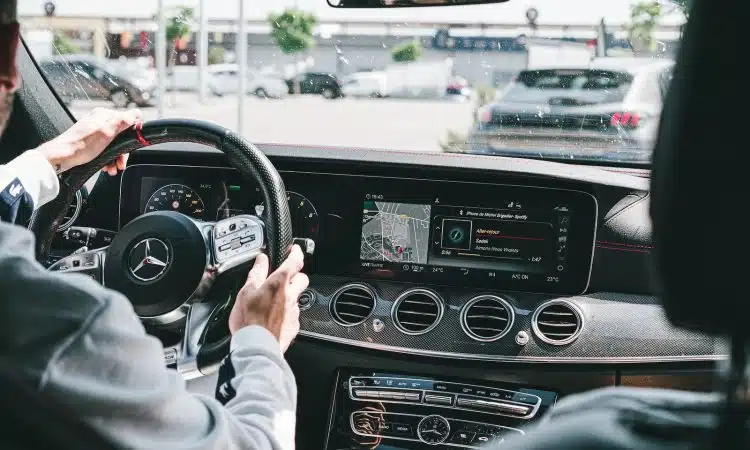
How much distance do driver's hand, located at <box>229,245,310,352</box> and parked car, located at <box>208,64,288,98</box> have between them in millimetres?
2019

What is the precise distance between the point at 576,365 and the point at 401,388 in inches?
23.1

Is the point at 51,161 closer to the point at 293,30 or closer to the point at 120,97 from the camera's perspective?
the point at 120,97

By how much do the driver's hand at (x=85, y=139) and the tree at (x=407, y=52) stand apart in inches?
62.0

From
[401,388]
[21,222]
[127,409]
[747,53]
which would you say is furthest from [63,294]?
[401,388]

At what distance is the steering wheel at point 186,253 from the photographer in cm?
253

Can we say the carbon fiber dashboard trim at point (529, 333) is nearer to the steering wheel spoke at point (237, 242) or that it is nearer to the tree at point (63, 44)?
the steering wheel spoke at point (237, 242)

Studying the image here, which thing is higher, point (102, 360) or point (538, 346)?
point (102, 360)

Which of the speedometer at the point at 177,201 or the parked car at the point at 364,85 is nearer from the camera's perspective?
the speedometer at the point at 177,201

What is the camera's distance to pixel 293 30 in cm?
427

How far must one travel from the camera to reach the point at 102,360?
4.40 ft

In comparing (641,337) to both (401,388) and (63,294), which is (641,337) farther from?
(63,294)

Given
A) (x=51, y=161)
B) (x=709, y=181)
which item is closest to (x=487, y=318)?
(x=51, y=161)

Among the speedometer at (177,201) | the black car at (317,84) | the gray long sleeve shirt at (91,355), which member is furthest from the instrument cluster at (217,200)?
the gray long sleeve shirt at (91,355)

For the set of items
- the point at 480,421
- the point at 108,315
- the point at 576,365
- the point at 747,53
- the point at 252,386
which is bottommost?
the point at 480,421
